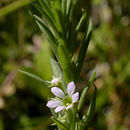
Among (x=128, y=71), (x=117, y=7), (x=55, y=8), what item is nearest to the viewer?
(x=55, y=8)

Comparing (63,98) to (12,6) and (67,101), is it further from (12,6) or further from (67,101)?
(12,6)

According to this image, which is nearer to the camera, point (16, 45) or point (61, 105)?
point (61, 105)

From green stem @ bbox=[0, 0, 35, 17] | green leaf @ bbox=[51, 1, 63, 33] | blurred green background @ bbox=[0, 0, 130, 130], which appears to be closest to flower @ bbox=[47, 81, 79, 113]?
green leaf @ bbox=[51, 1, 63, 33]

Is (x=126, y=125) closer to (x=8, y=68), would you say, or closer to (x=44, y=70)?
(x=44, y=70)

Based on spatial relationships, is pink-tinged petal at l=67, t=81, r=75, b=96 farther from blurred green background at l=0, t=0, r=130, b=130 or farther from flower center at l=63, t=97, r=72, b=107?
blurred green background at l=0, t=0, r=130, b=130

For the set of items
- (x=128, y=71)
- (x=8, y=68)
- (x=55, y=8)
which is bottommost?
(x=128, y=71)

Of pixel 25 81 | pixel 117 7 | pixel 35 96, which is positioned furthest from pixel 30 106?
pixel 117 7

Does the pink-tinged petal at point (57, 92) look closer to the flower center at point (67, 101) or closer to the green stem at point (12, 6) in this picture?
the flower center at point (67, 101)
